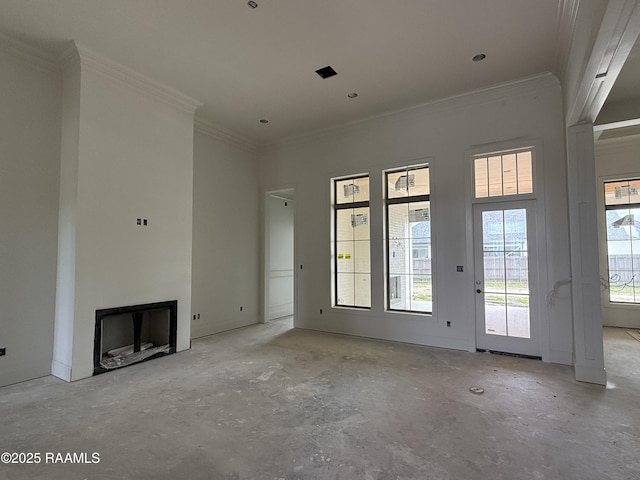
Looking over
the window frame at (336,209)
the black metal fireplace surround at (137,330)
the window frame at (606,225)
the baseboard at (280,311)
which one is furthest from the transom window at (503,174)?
the black metal fireplace surround at (137,330)

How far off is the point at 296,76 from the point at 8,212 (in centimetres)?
362

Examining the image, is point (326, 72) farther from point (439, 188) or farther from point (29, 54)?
point (29, 54)

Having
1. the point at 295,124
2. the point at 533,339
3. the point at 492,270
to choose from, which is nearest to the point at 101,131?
the point at 295,124

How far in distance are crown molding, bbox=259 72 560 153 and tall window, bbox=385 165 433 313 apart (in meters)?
0.86

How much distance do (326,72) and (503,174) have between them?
277cm

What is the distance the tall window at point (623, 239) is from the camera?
586 cm

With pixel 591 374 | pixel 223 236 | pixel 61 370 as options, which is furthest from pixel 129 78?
pixel 591 374

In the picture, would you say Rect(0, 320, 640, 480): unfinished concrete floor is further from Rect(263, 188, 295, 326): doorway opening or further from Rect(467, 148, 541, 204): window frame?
Rect(263, 188, 295, 326): doorway opening

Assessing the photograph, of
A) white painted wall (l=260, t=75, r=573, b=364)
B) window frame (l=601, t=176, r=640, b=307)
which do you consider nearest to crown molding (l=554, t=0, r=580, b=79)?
white painted wall (l=260, t=75, r=573, b=364)

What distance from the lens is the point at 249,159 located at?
655cm

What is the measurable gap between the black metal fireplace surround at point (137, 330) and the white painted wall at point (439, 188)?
89.4 inches

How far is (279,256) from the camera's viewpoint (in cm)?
702

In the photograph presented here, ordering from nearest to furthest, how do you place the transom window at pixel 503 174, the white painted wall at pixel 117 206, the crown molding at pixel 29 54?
the crown molding at pixel 29 54, the white painted wall at pixel 117 206, the transom window at pixel 503 174

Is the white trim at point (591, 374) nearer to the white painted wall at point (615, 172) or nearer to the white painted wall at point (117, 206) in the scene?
the white painted wall at point (615, 172)
